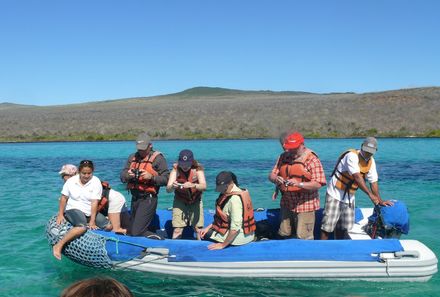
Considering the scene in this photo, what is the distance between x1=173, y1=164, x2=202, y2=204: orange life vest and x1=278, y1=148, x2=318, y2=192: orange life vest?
1.23 metres

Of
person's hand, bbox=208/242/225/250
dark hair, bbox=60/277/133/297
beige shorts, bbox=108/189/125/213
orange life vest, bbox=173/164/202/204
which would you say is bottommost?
person's hand, bbox=208/242/225/250

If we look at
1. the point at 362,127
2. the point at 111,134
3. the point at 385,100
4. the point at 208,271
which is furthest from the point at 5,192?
the point at 385,100

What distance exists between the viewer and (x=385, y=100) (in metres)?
45.2

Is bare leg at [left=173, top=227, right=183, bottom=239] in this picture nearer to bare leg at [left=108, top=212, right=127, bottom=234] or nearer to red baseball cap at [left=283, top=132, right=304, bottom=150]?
bare leg at [left=108, top=212, right=127, bottom=234]

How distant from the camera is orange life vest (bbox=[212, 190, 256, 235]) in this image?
6.05m

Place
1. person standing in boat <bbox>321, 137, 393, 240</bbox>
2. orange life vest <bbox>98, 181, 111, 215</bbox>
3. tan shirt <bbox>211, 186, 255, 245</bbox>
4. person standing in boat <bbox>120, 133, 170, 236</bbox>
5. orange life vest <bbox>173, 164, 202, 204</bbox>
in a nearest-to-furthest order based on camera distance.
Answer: tan shirt <bbox>211, 186, 255, 245</bbox>, person standing in boat <bbox>321, 137, 393, 240</bbox>, orange life vest <bbox>173, 164, 202, 204</bbox>, person standing in boat <bbox>120, 133, 170, 236</bbox>, orange life vest <bbox>98, 181, 111, 215</bbox>

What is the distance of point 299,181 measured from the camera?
20.6ft

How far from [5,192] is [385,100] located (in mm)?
37878

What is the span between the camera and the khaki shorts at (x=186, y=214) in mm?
7188

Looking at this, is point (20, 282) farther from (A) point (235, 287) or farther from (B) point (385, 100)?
(B) point (385, 100)

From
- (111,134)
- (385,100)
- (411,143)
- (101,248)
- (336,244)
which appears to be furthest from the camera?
(385,100)

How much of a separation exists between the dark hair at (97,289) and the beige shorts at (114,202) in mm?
5625

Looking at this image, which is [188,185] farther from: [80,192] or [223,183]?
[80,192]

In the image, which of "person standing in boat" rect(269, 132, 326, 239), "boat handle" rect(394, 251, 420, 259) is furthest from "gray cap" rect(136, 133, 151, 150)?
"boat handle" rect(394, 251, 420, 259)
